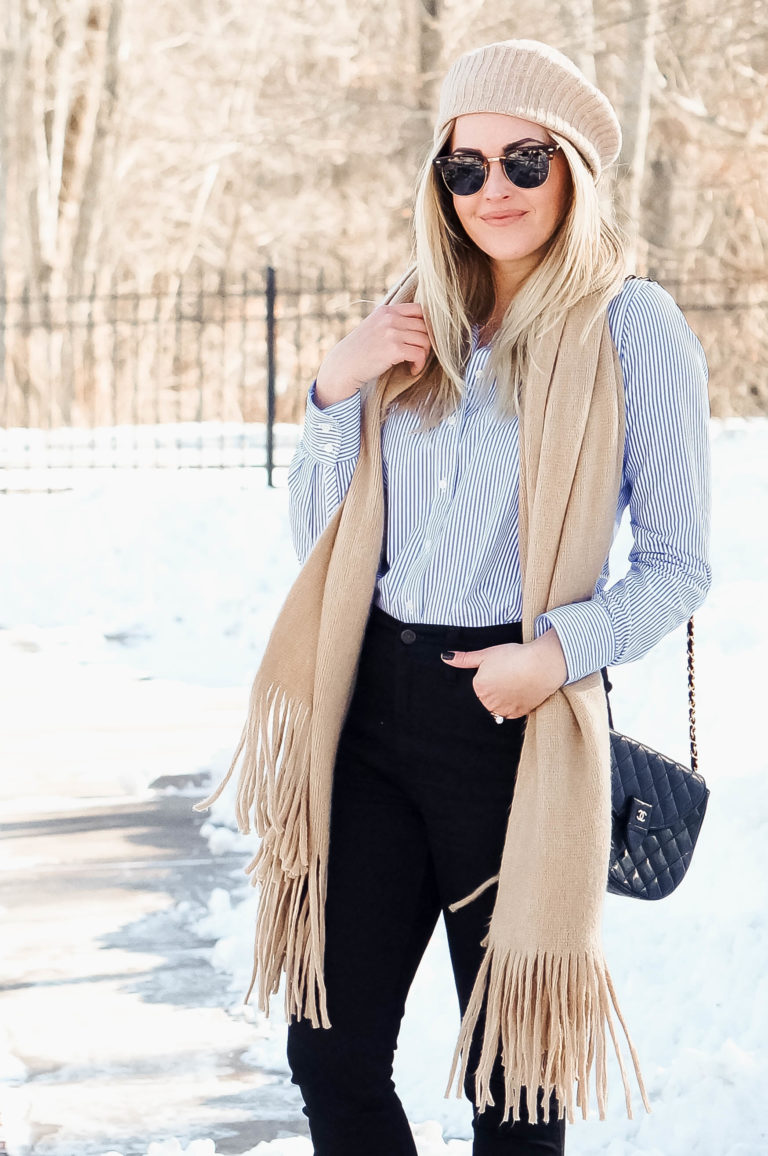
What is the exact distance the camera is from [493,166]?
7.33 ft

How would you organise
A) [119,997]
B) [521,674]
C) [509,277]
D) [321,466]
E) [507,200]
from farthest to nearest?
[119,997] < [321,466] < [509,277] < [507,200] < [521,674]

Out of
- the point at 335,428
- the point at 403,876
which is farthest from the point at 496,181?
the point at 403,876

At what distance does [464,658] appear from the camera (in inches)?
86.0

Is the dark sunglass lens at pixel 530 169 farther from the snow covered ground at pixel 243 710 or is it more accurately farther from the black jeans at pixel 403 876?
the snow covered ground at pixel 243 710

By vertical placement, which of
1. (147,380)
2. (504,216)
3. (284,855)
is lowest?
(147,380)

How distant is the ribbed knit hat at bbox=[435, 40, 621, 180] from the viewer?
2199 mm

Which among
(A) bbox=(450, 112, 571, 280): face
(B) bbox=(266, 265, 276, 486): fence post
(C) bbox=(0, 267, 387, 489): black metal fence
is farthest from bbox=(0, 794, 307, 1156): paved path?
(C) bbox=(0, 267, 387, 489): black metal fence

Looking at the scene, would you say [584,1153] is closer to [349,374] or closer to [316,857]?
[316,857]

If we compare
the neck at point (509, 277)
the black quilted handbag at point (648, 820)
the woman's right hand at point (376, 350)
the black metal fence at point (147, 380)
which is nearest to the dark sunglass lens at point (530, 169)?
the neck at point (509, 277)

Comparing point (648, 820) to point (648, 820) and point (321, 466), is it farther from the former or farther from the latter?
point (321, 466)

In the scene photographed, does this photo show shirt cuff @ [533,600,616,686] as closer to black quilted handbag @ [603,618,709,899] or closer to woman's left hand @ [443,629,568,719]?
woman's left hand @ [443,629,568,719]

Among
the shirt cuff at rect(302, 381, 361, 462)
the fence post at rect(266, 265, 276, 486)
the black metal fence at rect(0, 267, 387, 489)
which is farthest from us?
the black metal fence at rect(0, 267, 387, 489)

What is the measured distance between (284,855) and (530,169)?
1.11 meters

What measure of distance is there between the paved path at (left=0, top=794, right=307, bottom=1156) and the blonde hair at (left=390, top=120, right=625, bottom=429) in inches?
77.7
